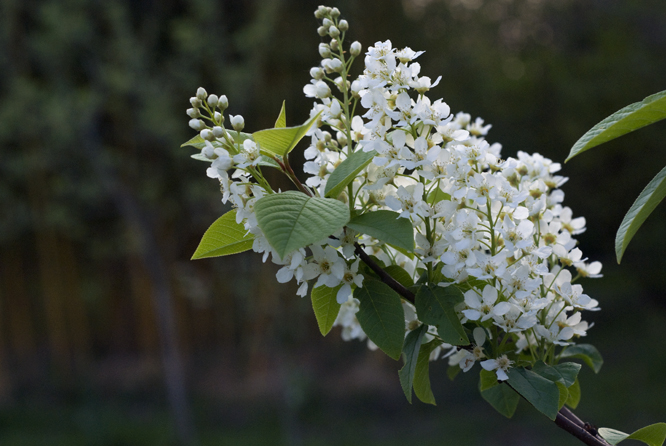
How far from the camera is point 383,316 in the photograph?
55 cm

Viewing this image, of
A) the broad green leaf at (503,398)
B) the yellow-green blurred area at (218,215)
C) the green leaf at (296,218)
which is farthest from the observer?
the yellow-green blurred area at (218,215)

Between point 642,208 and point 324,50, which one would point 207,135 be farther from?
point 642,208

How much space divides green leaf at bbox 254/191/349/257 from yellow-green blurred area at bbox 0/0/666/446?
3827 millimetres

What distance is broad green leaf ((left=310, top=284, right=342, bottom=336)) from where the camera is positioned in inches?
23.6

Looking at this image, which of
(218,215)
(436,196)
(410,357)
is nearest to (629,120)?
(436,196)

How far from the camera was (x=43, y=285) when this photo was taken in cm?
661

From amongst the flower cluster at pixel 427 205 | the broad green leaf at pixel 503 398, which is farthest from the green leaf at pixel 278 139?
the broad green leaf at pixel 503 398

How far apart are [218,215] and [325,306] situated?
4512mm

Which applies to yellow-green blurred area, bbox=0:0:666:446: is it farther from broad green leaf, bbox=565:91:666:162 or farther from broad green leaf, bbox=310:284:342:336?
broad green leaf, bbox=565:91:666:162

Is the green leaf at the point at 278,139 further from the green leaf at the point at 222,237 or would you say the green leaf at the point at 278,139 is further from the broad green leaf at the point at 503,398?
the broad green leaf at the point at 503,398

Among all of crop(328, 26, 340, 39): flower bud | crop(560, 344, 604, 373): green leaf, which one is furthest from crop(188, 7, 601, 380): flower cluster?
crop(560, 344, 604, 373): green leaf

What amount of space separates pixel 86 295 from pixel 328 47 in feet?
23.0

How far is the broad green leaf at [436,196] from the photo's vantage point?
22.0 inches

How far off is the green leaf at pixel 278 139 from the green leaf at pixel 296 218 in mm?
64
